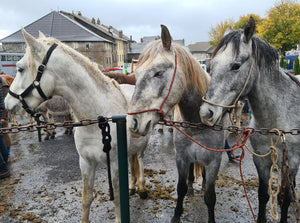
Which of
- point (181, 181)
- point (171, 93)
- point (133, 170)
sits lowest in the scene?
point (133, 170)

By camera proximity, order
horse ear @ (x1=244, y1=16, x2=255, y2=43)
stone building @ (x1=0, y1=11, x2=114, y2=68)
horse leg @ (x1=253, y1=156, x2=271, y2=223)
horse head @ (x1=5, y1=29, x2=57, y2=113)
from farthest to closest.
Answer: stone building @ (x1=0, y1=11, x2=114, y2=68)
horse leg @ (x1=253, y1=156, x2=271, y2=223)
horse head @ (x1=5, y1=29, x2=57, y2=113)
horse ear @ (x1=244, y1=16, x2=255, y2=43)

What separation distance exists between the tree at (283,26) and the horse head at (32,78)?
3378cm

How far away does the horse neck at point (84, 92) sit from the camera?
7.75ft

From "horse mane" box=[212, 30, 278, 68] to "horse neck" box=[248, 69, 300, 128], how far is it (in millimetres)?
93

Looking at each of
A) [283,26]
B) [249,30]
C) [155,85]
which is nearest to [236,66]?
[249,30]

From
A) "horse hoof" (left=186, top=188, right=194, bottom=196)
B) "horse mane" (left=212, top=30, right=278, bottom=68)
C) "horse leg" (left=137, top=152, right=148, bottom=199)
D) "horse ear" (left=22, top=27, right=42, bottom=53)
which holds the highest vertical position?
"horse ear" (left=22, top=27, right=42, bottom=53)

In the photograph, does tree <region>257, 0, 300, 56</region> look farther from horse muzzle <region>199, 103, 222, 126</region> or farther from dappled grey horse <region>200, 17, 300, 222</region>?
horse muzzle <region>199, 103, 222, 126</region>

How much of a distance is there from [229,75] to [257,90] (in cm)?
42

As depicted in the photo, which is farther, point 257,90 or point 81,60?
point 81,60

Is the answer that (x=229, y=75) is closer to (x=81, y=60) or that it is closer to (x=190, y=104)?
(x=190, y=104)

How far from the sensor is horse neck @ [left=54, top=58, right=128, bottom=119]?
236 cm

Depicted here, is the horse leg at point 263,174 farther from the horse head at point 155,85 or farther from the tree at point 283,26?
the tree at point 283,26

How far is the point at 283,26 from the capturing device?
101 ft

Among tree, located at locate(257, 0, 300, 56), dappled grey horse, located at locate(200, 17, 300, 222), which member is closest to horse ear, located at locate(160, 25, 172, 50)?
dappled grey horse, located at locate(200, 17, 300, 222)
